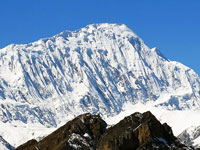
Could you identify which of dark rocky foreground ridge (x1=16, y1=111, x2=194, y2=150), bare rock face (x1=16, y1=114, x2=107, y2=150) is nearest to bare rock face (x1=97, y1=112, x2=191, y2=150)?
dark rocky foreground ridge (x1=16, y1=111, x2=194, y2=150)

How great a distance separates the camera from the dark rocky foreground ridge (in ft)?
199

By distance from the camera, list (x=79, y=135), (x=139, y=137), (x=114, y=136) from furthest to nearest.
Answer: (x=79, y=135) → (x=114, y=136) → (x=139, y=137)

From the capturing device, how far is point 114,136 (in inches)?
2451

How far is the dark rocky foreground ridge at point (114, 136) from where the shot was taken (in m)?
60.8

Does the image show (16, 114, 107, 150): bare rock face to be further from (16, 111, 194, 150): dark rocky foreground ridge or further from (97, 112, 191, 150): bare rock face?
(97, 112, 191, 150): bare rock face

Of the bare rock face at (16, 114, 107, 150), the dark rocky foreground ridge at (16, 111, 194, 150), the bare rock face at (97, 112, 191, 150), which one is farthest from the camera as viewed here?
the bare rock face at (16, 114, 107, 150)

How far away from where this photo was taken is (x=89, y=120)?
221ft

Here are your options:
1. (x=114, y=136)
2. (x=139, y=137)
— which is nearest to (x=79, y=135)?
(x=114, y=136)

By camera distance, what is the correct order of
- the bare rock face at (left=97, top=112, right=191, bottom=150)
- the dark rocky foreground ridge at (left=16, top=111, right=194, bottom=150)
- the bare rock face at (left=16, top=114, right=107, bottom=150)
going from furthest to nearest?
1. the bare rock face at (left=16, top=114, right=107, bottom=150)
2. the dark rocky foreground ridge at (left=16, top=111, right=194, bottom=150)
3. the bare rock face at (left=97, top=112, right=191, bottom=150)

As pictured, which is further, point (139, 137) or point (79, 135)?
point (79, 135)

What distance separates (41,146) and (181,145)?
49.3 ft

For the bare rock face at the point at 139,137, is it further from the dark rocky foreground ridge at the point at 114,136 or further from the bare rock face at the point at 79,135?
the bare rock face at the point at 79,135

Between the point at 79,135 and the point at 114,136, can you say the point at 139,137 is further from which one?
the point at 79,135

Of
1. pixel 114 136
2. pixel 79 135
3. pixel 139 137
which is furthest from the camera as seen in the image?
pixel 79 135
